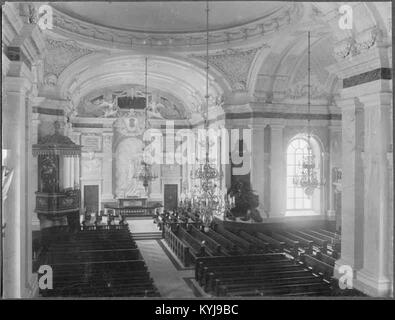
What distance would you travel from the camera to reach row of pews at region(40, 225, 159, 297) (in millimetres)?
7238

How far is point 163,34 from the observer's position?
13883 millimetres

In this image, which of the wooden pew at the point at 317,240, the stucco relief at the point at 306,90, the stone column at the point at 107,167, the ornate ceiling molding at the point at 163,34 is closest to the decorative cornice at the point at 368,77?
the ornate ceiling molding at the point at 163,34

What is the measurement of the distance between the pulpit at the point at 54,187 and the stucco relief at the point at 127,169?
817 cm

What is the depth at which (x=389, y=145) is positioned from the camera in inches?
268

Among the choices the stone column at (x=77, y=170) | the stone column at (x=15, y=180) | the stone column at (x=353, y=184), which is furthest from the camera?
the stone column at (x=77, y=170)

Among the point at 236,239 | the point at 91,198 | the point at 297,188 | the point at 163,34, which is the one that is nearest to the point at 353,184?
the point at 236,239

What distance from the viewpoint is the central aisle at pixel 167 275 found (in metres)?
A: 9.58

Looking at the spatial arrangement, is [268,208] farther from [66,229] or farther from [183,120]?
[183,120]

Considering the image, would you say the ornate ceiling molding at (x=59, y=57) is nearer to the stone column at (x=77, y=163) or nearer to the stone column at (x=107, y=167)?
the stone column at (x=77, y=163)

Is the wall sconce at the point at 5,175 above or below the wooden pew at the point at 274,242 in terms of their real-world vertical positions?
above

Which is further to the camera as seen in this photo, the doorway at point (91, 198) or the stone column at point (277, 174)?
the doorway at point (91, 198)

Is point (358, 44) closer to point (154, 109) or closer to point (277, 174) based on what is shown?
point (277, 174)

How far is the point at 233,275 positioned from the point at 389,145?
4062mm

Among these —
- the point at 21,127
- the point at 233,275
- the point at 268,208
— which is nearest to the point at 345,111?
the point at 233,275
